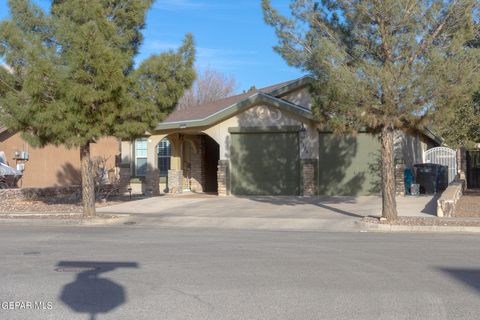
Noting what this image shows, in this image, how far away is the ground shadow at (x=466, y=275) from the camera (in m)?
8.20

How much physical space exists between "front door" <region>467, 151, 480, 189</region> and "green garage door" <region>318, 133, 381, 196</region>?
10.4 meters

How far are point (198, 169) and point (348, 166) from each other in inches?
326

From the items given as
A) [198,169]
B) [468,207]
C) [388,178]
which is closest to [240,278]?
[388,178]

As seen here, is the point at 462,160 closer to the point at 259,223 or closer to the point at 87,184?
the point at 259,223

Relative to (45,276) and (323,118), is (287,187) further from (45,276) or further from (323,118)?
(45,276)

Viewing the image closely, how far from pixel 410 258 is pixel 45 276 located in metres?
5.95

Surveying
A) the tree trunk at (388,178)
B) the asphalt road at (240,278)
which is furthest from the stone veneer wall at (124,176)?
the tree trunk at (388,178)

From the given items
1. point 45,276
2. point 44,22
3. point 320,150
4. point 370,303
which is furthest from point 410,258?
point 320,150

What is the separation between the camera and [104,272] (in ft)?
29.6

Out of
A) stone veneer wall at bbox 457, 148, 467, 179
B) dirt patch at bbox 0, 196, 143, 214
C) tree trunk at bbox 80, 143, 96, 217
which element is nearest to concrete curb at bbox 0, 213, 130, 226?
tree trunk at bbox 80, 143, 96, 217

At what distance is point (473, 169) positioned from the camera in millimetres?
32156

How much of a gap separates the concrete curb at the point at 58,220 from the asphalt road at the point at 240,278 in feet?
12.2

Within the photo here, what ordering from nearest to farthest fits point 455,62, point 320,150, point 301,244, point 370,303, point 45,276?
point 370,303, point 45,276, point 301,244, point 455,62, point 320,150

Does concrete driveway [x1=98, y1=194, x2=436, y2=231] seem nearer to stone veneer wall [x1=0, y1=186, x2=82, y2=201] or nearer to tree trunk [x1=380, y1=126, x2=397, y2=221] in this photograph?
tree trunk [x1=380, y1=126, x2=397, y2=221]
